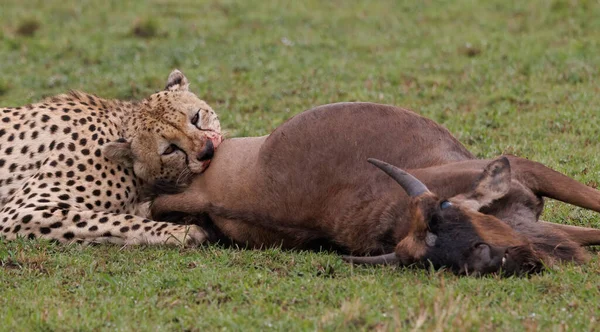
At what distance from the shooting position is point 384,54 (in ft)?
41.3

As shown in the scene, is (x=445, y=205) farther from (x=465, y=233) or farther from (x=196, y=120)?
(x=196, y=120)

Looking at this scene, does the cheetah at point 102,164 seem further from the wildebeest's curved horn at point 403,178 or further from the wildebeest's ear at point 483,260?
the wildebeest's ear at point 483,260

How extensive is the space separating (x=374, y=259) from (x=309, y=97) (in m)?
5.32

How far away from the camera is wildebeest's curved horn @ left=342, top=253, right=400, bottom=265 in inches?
221

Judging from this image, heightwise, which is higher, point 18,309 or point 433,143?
point 433,143

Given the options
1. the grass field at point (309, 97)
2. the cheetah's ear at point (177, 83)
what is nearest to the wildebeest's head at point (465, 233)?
the grass field at point (309, 97)

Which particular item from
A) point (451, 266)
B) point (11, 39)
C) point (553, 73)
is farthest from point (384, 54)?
point (451, 266)

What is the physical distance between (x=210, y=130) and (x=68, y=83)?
16.1ft

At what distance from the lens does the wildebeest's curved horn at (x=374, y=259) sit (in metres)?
5.62

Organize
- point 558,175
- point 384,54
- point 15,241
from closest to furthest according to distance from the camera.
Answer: point 558,175
point 15,241
point 384,54

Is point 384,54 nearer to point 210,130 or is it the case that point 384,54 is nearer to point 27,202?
point 210,130

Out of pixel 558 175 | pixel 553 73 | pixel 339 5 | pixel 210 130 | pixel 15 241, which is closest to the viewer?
pixel 558 175

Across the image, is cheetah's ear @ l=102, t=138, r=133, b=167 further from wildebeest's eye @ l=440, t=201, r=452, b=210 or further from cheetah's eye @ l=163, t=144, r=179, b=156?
wildebeest's eye @ l=440, t=201, r=452, b=210

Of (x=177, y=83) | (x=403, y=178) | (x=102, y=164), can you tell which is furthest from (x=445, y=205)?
(x=177, y=83)
